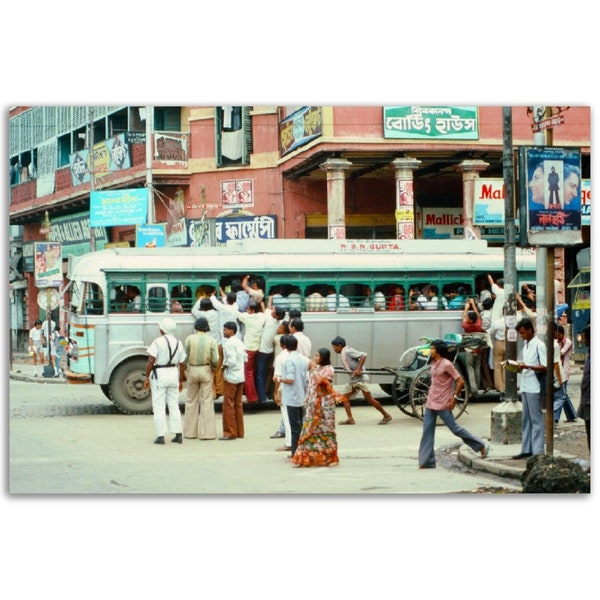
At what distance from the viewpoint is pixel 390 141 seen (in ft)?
42.5

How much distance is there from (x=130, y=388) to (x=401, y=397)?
10.9 ft

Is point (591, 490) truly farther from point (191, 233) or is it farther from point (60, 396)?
point (60, 396)

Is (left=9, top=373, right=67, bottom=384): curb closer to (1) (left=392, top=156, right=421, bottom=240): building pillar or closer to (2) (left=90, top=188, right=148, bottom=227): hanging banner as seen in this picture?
(2) (left=90, top=188, right=148, bottom=227): hanging banner

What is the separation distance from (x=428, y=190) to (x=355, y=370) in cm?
231

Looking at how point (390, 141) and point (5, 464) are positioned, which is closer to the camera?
point (5, 464)

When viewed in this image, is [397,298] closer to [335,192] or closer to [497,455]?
[335,192]

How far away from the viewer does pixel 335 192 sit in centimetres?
1362

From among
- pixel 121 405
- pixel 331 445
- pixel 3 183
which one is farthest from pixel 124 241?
pixel 331 445

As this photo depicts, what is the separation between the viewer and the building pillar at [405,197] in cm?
1317

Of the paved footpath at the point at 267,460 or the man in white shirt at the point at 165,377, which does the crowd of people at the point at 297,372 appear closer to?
the man in white shirt at the point at 165,377

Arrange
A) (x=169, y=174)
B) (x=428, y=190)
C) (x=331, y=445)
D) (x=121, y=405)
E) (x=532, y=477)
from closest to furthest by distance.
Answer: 1. (x=532, y=477)
2. (x=331, y=445)
3. (x=428, y=190)
4. (x=169, y=174)
5. (x=121, y=405)

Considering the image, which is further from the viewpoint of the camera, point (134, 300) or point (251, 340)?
point (134, 300)

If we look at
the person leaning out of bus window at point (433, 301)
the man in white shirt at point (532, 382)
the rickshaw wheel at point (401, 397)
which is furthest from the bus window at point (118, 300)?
the man in white shirt at point (532, 382)

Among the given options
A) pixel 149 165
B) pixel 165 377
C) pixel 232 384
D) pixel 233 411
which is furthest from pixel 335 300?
pixel 149 165
